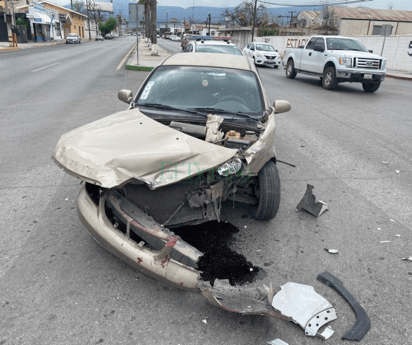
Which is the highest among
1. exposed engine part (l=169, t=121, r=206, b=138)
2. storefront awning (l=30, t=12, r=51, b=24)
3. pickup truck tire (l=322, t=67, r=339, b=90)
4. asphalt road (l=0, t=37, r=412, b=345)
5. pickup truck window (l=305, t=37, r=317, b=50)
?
storefront awning (l=30, t=12, r=51, b=24)

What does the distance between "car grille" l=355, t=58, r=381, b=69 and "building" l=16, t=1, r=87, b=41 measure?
47.1 metres

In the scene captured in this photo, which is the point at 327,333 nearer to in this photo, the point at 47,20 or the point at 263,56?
the point at 263,56

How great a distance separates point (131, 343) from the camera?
2350mm

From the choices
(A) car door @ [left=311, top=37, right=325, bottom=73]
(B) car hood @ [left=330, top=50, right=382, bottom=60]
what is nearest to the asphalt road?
(B) car hood @ [left=330, top=50, right=382, bottom=60]

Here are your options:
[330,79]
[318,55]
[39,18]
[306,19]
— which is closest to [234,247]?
[330,79]

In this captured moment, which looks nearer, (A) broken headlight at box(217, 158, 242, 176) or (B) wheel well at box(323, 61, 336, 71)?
(A) broken headlight at box(217, 158, 242, 176)

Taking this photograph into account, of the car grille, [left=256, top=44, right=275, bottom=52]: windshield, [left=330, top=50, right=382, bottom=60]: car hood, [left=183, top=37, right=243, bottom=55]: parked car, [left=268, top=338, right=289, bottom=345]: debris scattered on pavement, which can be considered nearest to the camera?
[left=268, top=338, right=289, bottom=345]: debris scattered on pavement

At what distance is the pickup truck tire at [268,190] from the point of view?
3.59m

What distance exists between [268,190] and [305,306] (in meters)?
1.24

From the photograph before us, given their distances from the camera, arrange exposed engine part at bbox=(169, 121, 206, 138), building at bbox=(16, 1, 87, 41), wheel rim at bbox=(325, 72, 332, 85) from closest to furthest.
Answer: exposed engine part at bbox=(169, 121, 206, 138)
wheel rim at bbox=(325, 72, 332, 85)
building at bbox=(16, 1, 87, 41)

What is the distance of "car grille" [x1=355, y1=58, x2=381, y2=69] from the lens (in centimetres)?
1304

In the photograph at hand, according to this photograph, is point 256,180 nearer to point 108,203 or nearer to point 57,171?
point 108,203

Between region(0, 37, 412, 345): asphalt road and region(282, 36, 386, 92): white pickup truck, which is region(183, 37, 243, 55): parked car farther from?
region(0, 37, 412, 345): asphalt road

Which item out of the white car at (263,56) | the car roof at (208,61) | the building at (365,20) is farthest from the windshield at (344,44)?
the building at (365,20)
